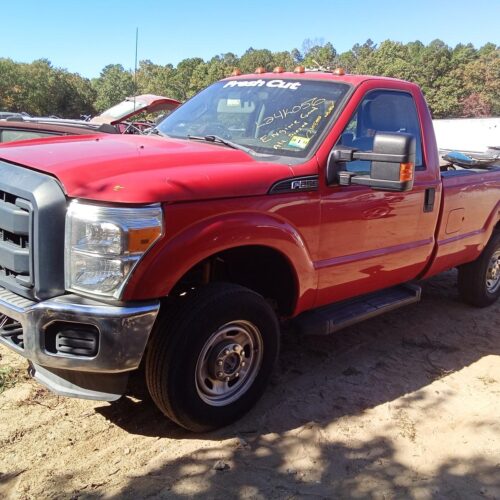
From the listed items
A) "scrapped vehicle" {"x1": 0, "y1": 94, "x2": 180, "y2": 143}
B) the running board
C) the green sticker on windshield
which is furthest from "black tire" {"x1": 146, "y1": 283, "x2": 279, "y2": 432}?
"scrapped vehicle" {"x1": 0, "y1": 94, "x2": 180, "y2": 143}

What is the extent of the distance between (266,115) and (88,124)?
4381 mm

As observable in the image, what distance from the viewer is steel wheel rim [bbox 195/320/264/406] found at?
304cm

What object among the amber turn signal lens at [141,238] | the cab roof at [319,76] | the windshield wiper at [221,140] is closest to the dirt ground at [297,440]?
the amber turn signal lens at [141,238]

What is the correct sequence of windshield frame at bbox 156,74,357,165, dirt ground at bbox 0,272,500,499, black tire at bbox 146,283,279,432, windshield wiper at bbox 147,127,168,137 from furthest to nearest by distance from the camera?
windshield wiper at bbox 147,127,168,137 → windshield frame at bbox 156,74,357,165 → black tire at bbox 146,283,279,432 → dirt ground at bbox 0,272,500,499

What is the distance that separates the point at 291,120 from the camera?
144 inches

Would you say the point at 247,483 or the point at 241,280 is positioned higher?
the point at 241,280

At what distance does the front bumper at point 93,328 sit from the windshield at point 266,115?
1.49m

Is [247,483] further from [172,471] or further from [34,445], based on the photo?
[34,445]

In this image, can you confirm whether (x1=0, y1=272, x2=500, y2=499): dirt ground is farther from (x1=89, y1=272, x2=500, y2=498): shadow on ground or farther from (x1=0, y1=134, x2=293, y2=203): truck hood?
(x1=0, y1=134, x2=293, y2=203): truck hood

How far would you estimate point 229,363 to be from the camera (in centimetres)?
315

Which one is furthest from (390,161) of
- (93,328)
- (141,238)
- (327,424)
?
(93,328)

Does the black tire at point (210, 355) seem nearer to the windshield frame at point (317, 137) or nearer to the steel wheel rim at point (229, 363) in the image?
the steel wheel rim at point (229, 363)

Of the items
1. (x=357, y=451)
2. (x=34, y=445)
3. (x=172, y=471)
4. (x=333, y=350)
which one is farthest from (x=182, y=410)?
(x=333, y=350)

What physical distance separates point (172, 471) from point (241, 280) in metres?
1.25
